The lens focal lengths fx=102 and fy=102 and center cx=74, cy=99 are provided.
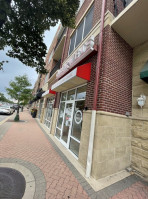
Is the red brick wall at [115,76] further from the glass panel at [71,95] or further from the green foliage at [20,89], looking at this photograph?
the green foliage at [20,89]

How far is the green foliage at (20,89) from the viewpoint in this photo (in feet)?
44.2

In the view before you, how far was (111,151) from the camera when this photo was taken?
3.47 m

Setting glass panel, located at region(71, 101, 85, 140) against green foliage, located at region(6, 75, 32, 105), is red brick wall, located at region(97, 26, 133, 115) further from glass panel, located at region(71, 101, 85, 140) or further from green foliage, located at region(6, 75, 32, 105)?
green foliage, located at region(6, 75, 32, 105)

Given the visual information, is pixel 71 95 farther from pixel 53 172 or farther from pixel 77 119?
pixel 53 172

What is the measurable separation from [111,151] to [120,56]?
3.67m

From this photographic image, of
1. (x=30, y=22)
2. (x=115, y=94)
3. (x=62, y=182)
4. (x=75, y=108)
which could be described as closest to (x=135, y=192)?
(x=62, y=182)

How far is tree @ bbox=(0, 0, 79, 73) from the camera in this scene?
3.58 metres

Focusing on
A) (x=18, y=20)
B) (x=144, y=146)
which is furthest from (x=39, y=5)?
(x=144, y=146)

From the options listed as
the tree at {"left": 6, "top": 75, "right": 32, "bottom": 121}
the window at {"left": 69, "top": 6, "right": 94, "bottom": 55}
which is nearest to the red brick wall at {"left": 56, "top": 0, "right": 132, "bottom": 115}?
the window at {"left": 69, "top": 6, "right": 94, "bottom": 55}

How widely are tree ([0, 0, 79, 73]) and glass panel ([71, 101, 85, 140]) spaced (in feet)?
9.85

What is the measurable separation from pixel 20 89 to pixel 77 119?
1165 cm

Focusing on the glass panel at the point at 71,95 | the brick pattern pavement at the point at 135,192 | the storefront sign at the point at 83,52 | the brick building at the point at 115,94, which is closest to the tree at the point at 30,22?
the storefront sign at the point at 83,52

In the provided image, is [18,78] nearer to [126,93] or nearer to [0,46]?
[0,46]

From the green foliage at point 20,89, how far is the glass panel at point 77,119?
11.1m
